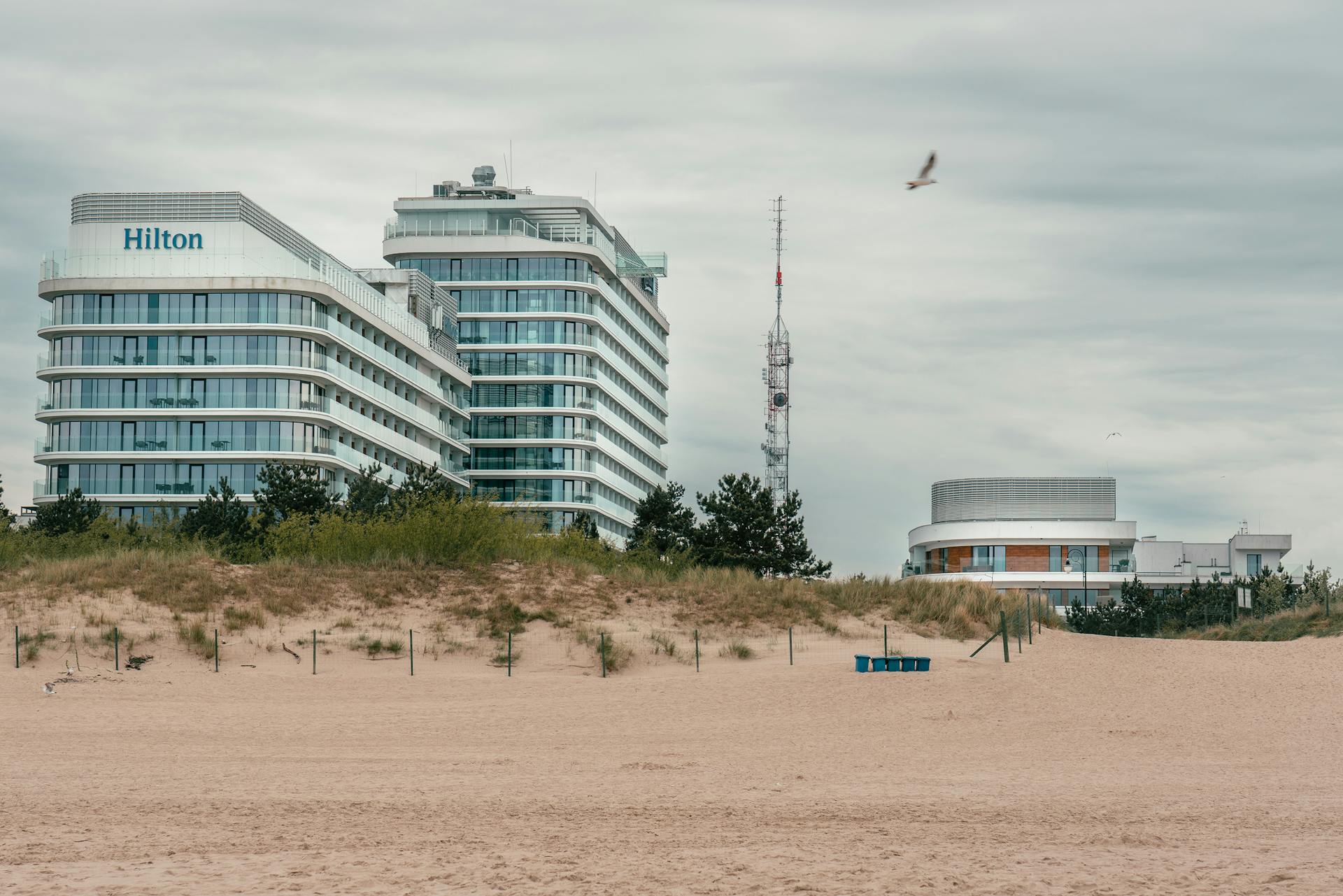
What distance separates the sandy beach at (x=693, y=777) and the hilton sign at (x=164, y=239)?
57.7m

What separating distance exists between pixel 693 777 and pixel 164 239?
3173 inches

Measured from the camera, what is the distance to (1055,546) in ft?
461

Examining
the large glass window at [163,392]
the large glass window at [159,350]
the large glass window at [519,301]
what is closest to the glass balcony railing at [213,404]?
the large glass window at [163,392]

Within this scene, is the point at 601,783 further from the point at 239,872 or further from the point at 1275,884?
the point at 1275,884

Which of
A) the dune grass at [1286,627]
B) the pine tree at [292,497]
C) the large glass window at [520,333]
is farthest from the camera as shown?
the large glass window at [520,333]

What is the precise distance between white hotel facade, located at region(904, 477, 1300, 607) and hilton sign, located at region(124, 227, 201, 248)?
69770 mm

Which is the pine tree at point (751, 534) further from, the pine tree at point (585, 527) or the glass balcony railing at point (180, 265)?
the glass balcony railing at point (180, 265)

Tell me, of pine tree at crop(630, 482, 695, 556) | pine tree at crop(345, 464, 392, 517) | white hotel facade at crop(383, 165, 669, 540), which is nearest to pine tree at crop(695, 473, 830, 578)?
pine tree at crop(630, 482, 695, 556)

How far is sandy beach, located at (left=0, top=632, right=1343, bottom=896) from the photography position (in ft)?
58.4

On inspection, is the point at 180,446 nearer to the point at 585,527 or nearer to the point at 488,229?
the point at 585,527

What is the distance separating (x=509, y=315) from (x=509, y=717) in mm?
96397

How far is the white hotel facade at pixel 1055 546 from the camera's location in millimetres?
138125

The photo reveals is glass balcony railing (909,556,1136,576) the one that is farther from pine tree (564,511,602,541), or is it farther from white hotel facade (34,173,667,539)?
pine tree (564,511,602,541)

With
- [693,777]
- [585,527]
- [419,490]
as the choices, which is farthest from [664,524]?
[693,777]
